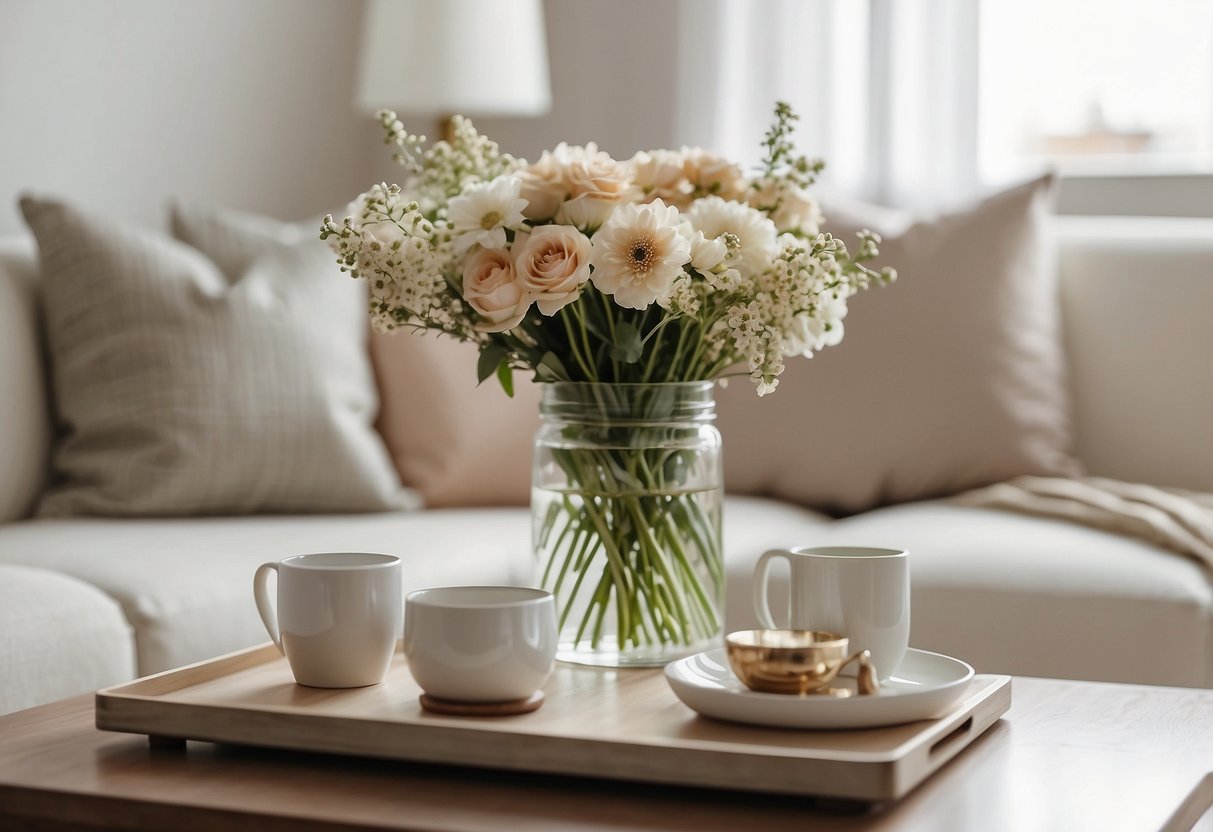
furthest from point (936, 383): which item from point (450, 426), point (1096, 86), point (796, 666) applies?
point (796, 666)

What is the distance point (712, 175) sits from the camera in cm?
134

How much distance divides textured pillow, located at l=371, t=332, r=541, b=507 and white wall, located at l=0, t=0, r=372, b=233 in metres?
0.88

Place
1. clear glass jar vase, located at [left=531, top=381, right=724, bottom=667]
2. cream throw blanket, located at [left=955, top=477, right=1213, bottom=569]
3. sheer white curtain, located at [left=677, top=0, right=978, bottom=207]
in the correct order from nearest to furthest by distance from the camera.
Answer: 1. clear glass jar vase, located at [left=531, top=381, right=724, bottom=667]
2. cream throw blanket, located at [left=955, top=477, right=1213, bottom=569]
3. sheer white curtain, located at [left=677, top=0, right=978, bottom=207]

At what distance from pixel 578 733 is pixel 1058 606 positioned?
1.06 metres

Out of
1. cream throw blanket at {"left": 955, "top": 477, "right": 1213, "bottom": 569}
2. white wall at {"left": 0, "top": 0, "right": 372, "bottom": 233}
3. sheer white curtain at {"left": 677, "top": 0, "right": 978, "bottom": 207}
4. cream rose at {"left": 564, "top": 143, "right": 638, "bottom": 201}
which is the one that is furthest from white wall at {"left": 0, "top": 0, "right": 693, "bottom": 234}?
cream rose at {"left": 564, "top": 143, "right": 638, "bottom": 201}

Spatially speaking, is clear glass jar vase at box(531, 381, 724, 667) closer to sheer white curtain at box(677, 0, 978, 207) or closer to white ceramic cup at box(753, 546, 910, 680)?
white ceramic cup at box(753, 546, 910, 680)

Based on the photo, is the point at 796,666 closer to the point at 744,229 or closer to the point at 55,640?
the point at 744,229

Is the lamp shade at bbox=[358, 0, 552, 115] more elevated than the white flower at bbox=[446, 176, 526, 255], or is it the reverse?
the lamp shade at bbox=[358, 0, 552, 115]

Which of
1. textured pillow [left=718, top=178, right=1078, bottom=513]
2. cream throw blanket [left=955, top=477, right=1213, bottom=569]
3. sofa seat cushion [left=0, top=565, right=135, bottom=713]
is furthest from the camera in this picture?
textured pillow [left=718, top=178, right=1078, bottom=513]

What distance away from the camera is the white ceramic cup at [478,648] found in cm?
102

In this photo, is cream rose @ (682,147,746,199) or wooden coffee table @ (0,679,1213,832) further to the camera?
cream rose @ (682,147,746,199)

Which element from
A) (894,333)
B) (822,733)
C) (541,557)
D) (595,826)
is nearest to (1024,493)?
(894,333)

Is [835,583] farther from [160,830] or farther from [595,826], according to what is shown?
[160,830]

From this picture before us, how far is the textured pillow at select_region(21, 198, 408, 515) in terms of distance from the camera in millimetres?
2205
